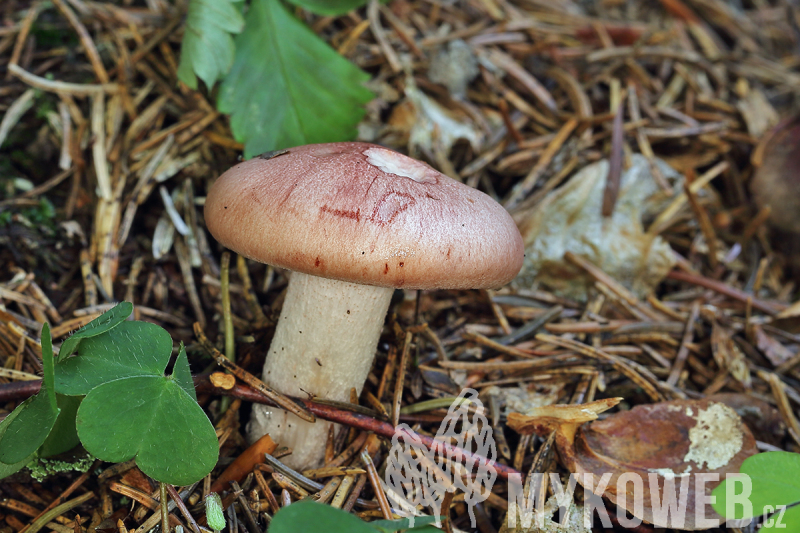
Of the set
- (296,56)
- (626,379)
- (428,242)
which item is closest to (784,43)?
(626,379)

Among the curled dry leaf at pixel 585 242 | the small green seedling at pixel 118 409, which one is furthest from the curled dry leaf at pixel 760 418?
the small green seedling at pixel 118 409

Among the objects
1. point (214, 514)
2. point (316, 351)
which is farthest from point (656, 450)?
point (214, 514)

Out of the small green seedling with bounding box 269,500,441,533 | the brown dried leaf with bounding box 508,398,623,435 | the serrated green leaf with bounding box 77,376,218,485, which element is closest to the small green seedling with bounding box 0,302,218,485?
the serrated green leaf with bounding box 77,376,218,485

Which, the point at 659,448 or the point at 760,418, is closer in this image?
the point at 659,448

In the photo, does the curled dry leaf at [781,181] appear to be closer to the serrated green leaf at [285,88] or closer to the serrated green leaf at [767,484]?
the serrated green leaf at [767,484]

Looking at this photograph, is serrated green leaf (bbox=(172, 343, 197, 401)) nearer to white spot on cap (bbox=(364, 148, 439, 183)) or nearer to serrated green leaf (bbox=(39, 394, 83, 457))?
serrated green leaf (bbox=(39, 394, 83, 457))

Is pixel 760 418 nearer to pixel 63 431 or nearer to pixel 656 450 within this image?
pixel 656 450

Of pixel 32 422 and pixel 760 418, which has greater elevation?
pixel 32 422
